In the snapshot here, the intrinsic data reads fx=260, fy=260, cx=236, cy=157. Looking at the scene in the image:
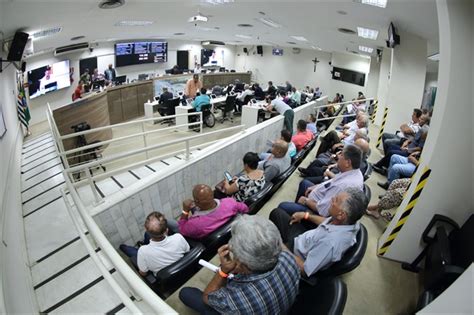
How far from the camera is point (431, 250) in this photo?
2.23 meters

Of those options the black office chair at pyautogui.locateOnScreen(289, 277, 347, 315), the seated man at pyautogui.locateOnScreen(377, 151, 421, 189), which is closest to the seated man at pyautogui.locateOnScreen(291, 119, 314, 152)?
the seated man at pyautogui.locateOnScreen(377, 151, 421, 189)

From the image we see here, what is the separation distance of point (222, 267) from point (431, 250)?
1.96 metres

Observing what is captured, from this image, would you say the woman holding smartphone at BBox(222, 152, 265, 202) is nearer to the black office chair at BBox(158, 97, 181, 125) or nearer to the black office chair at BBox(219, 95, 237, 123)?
the black office chair at BBox(158, 97, 181, 125)

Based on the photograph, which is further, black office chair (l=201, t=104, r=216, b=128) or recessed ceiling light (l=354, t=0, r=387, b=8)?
black office chair (l=201, t=104, r=216, b=128)

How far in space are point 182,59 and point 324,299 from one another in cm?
1550

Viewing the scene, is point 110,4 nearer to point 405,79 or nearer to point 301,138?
point 301,138

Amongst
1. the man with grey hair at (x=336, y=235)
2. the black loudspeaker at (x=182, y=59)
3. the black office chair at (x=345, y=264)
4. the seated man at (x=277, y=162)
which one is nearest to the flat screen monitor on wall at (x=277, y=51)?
the black loudspeaker at (x=182, y=59)

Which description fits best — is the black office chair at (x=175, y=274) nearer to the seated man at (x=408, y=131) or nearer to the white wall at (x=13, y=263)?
the white wall at (x=13, y=263)

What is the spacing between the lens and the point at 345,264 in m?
1.75

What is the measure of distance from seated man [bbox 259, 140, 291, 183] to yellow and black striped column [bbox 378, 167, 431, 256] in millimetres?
1367

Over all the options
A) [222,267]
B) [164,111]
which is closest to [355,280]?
[222,267]

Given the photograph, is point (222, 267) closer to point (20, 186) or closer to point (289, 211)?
point (289, 211)

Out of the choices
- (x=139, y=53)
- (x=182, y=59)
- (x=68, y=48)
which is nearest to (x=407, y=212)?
(x=68, y=48)

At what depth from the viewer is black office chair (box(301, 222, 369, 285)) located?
175 centimetres
